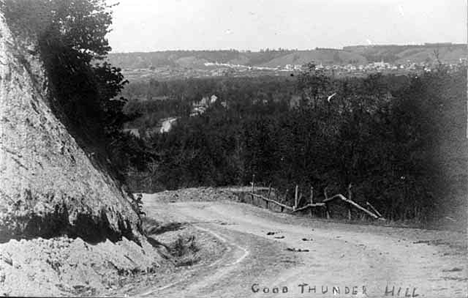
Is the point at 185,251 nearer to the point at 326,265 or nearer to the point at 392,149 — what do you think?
the point at 326,265

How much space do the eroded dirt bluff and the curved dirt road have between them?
2553 mm

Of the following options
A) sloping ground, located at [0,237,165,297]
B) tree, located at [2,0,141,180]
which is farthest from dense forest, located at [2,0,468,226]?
sloping ground, located at [0,237,165,297]

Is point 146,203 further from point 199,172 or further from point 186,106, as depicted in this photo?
point 186,106

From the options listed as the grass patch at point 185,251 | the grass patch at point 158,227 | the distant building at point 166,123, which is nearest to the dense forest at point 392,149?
the grass patch at point 158,227

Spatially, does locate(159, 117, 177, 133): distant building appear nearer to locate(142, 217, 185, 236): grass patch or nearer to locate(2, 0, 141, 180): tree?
locate(142, 217, 185, 236): grass patch

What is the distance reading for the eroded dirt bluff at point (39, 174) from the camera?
11.4m

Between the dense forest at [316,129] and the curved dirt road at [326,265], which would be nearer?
the curved dirt road at [326,265]

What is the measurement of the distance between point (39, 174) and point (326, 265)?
6925 millimetres

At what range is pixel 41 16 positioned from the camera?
16.2m

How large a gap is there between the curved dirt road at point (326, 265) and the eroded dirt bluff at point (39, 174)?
2.55 meters

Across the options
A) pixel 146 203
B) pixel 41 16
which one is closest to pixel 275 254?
pixel 41 16

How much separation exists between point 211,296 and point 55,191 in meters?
4.13

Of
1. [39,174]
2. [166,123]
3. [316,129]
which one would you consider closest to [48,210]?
[39,174]

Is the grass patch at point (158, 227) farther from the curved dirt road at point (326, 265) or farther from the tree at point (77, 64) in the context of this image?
the tree at point (77, 64)
